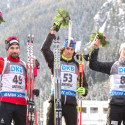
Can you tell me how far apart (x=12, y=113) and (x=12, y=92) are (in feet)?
1.44

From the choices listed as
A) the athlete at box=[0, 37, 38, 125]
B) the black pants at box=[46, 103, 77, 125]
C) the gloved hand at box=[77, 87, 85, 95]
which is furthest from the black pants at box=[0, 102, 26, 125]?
the gloved hand at box=[77, 87, 85, 95]

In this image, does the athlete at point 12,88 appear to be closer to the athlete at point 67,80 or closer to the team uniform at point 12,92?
the team uniform at point 12,92

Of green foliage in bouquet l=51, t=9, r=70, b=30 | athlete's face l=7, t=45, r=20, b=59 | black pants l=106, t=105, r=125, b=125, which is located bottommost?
black pants l=106, t=105, r=125, b=125

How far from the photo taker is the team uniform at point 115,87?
27.3ft

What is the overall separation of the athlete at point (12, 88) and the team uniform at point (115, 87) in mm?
1749

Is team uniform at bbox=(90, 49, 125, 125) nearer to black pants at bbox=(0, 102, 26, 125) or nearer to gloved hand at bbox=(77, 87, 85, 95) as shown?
gloved hand at bbox=(77, 87, 85, 95)

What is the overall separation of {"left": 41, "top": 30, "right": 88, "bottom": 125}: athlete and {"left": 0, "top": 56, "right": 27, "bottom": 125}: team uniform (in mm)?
666

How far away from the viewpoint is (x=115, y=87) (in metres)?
8.55

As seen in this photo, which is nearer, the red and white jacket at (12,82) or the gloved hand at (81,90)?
the red and white jacket at (12,82)

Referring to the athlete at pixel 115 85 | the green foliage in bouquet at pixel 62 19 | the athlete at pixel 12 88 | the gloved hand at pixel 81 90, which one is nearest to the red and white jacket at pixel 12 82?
the athlete at pixel 12 88

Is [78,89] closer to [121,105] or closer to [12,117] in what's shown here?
[121,105]

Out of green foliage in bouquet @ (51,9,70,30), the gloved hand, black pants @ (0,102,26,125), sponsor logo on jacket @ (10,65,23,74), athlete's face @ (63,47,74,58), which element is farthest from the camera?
green foliage in bouquet @ (51,9,70,30)

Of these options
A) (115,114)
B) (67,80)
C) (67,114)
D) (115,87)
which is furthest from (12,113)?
(115,87)

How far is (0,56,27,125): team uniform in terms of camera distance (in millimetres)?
7973
